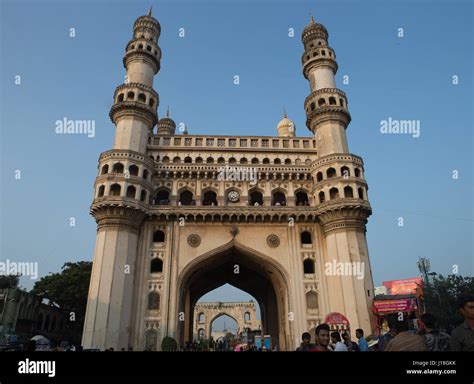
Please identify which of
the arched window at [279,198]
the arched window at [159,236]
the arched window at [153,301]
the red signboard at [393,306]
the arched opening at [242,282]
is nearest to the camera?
the red signboard at [393,306]

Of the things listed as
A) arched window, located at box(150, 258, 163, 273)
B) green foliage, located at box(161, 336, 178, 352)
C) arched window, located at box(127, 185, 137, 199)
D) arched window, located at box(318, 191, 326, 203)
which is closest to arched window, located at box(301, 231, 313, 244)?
arched window, located at box(318, 191, 326, 203)

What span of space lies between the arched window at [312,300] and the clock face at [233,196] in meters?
9.80

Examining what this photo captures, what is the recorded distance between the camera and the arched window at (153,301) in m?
27.6

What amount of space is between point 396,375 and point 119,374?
266 centimetres

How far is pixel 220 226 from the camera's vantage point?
30375 mm

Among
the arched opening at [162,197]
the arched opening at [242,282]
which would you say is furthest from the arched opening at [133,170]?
the arched opening at [242,282]

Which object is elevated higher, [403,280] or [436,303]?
[403,280]

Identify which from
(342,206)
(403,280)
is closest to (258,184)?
(342,206)

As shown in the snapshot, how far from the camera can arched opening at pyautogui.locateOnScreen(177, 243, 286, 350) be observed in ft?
95.6

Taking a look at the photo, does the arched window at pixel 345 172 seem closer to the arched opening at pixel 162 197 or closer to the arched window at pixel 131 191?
the arched opening at pixel 162 197

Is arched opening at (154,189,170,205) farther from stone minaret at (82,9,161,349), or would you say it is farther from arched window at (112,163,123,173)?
arched window at (112,163,123,173)

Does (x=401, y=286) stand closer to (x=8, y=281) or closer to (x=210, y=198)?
(x=210, y=198)

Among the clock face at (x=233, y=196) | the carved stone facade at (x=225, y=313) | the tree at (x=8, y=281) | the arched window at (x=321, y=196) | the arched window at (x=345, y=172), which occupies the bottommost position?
the carved stone facade at (x=225, y=313)

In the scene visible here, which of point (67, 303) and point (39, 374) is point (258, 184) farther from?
point (39, 374)
